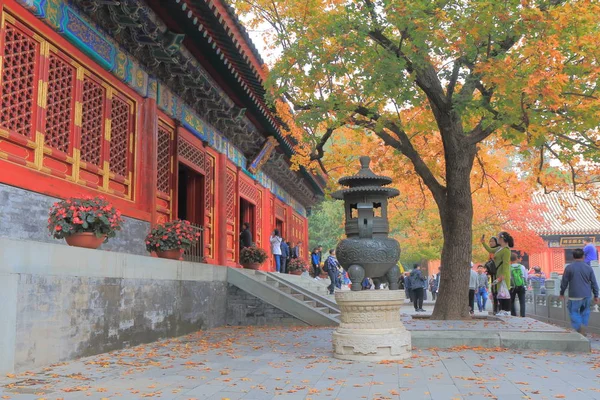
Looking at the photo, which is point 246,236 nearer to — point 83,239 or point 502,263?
point 502,263

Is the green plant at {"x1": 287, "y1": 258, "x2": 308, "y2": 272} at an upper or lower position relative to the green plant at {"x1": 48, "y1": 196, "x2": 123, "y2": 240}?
lower

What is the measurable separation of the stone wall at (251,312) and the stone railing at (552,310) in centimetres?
539

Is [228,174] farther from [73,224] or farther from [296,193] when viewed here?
[296,193]

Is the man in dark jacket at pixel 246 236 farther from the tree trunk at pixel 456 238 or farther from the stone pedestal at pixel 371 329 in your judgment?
the stone pedestal at pixel 371 329

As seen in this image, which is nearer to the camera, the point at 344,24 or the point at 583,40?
the point at 583,40

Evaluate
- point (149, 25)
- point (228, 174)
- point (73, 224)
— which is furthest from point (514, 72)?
point (228, 174)

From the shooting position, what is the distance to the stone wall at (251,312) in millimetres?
11258

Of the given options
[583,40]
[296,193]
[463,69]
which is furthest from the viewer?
[296,193]

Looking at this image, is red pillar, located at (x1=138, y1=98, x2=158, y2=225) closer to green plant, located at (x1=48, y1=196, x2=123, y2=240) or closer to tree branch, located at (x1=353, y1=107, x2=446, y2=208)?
green plant, located at (x1=48, y1=196, x2=123, y2=240)

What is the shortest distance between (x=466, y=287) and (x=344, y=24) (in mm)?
5335

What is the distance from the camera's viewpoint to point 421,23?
26.2ft

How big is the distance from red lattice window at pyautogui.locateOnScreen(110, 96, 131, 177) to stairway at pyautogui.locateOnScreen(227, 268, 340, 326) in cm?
388

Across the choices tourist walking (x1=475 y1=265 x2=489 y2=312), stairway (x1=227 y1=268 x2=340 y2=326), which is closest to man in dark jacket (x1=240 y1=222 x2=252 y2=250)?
stairway (x1=227 y1=268 x2=340 y2=326)

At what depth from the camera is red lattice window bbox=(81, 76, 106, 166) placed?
300 inches
